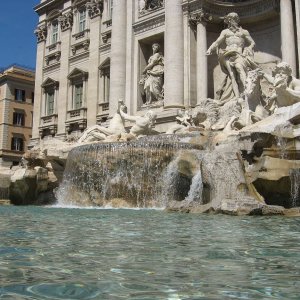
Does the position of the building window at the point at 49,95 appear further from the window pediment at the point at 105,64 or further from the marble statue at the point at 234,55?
the marble statue at the point at 234,55

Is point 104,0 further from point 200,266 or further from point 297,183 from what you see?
point 200,266

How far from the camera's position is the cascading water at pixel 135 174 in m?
11.6

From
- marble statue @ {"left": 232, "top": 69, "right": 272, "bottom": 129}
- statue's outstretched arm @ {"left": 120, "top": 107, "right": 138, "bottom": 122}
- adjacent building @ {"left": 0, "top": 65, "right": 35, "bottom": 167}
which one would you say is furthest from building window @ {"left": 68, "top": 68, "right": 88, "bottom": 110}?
adjacent building @ {"left": 0, "top": 65, "right": 35, "bottom": 167}

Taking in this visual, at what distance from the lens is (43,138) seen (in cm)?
3055

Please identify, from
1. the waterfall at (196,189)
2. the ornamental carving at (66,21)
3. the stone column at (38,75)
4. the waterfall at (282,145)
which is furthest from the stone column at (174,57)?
the stone column at (38,75)

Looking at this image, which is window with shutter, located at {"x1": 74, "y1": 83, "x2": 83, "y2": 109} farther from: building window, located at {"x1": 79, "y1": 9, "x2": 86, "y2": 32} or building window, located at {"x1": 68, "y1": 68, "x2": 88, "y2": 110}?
building window, located at {"x1": 79, "y1": 9, "x2": 86, "y2": 32}

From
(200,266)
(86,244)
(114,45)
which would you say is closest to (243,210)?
(86,244)

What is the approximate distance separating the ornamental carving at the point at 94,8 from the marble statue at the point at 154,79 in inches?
273

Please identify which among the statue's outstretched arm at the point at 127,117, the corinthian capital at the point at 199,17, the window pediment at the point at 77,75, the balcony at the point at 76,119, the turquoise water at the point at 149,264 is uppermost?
the corinthian capital at the point at 199,17

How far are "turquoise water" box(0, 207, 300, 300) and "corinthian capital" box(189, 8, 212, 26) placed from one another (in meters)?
16.6

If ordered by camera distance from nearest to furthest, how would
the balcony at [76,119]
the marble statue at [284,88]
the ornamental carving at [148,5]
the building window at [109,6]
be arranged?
the marble statue at [284,88], the ornamental carving at [148,5], the building window at [109,6], the balcony at [76,119]

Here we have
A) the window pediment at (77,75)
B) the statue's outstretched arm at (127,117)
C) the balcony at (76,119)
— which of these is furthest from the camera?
the window pediment at (77,75)

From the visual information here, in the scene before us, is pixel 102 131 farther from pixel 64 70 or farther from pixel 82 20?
pixel 82 20

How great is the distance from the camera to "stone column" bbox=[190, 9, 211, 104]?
1980cm
